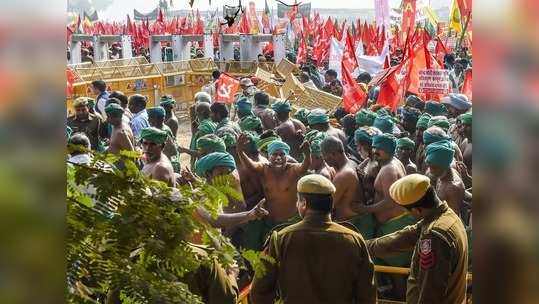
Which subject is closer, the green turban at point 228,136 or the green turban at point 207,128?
the green turban at point 228,136

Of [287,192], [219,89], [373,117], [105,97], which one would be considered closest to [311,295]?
[287,192]

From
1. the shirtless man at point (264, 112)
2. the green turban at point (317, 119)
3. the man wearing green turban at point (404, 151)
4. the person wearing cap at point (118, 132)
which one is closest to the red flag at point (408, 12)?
the shirtless man at point (264, 112)

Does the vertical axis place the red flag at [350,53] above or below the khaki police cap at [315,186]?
above

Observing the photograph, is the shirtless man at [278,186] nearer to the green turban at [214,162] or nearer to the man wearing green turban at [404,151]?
the green turban at [214,162]

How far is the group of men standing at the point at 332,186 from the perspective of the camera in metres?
3.83

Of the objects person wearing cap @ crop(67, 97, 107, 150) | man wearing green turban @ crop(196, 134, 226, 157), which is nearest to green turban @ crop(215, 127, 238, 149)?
man wearing green turban @ crop(196, 134, 226, 157)

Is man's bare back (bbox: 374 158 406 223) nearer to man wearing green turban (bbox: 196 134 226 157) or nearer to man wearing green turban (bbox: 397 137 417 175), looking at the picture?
man wearing green turban (bbox: 397 137 417 175)

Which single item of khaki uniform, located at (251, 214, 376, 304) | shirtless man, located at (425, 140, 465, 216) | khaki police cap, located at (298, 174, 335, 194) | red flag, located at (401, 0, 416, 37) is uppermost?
red flag, located at (401, 0, 416, 37)

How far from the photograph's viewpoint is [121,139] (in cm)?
704

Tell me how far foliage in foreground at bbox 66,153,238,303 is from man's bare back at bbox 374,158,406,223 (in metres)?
3.22

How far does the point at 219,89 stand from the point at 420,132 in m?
4.24

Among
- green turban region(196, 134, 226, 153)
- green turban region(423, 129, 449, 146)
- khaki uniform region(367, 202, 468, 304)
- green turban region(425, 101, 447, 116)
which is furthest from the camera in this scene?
green turban region(425, 101, 447, 116)

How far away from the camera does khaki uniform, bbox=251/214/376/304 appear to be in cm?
389

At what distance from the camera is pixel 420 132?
714 centimetres
